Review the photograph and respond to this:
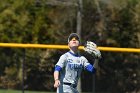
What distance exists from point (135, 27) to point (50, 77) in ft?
16.8

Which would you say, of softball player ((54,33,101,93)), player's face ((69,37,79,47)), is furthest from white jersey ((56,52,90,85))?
player's face ((69,37,79,47))

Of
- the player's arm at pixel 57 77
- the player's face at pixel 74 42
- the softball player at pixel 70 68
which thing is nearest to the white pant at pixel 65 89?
the softball player at pixel 70 68

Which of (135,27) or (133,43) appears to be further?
(135,27)

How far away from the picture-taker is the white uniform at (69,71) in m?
10.0

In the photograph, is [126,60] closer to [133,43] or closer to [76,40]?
[133,43]

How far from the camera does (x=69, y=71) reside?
10094 mm

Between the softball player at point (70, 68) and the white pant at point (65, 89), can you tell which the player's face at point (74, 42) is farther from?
the white pant at point (65, 89)

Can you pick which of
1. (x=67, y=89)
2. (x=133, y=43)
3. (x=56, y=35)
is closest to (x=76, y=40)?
(x=67, y=89)

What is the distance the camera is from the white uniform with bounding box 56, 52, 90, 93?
10.0m

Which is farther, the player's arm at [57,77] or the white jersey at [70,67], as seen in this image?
the white jersey at [70,67]

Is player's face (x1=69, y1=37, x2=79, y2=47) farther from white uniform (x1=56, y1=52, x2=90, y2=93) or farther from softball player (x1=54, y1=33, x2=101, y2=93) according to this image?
white uniform (x1=56, y1=52, x2=90, y2=93)

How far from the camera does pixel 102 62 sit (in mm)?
14656

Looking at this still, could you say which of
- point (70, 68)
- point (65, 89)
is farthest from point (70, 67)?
point (65, 89)

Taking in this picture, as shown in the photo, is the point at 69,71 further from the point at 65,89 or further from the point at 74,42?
the point at 74,42
